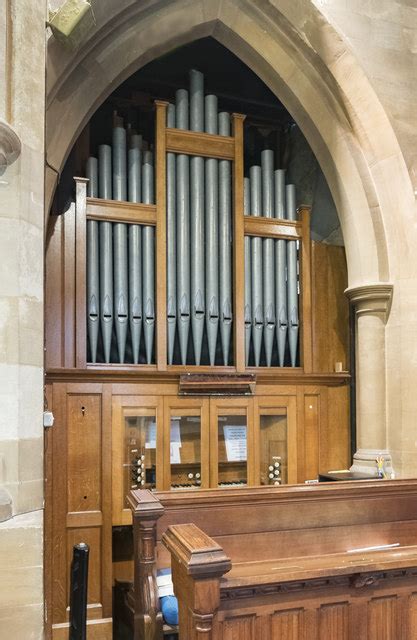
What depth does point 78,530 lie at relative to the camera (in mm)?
4074

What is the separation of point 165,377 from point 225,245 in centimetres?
120

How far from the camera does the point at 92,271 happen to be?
4281mm

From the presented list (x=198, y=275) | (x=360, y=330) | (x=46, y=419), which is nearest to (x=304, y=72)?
(x=198, y=275)

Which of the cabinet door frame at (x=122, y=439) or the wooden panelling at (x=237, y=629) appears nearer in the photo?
the wooden panelling at (x=237, y=629)

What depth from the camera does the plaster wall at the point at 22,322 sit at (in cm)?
207

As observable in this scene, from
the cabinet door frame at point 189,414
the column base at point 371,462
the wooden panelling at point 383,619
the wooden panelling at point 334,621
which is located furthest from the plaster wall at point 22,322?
the column base at point 371,462

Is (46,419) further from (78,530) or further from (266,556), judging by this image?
(78,530)

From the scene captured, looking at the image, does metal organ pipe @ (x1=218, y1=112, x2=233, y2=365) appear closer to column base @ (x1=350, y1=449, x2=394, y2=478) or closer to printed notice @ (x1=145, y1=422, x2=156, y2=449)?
printed notice @ (x1=145, y1=422, x2=156, y2=449)

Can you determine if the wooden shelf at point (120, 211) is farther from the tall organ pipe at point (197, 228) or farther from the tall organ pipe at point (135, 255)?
the tall organ pipe at point (197, 228)

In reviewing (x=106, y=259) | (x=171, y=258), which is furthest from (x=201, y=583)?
(x=171, y=258)

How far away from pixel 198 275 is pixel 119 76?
1.56 metres

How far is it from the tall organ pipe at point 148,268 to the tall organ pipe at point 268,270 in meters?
0.97

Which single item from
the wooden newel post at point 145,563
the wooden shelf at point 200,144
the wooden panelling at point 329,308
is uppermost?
the wooden shelf at point 200,144

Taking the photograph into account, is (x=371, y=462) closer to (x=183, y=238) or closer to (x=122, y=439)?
(x=122, y=439)
